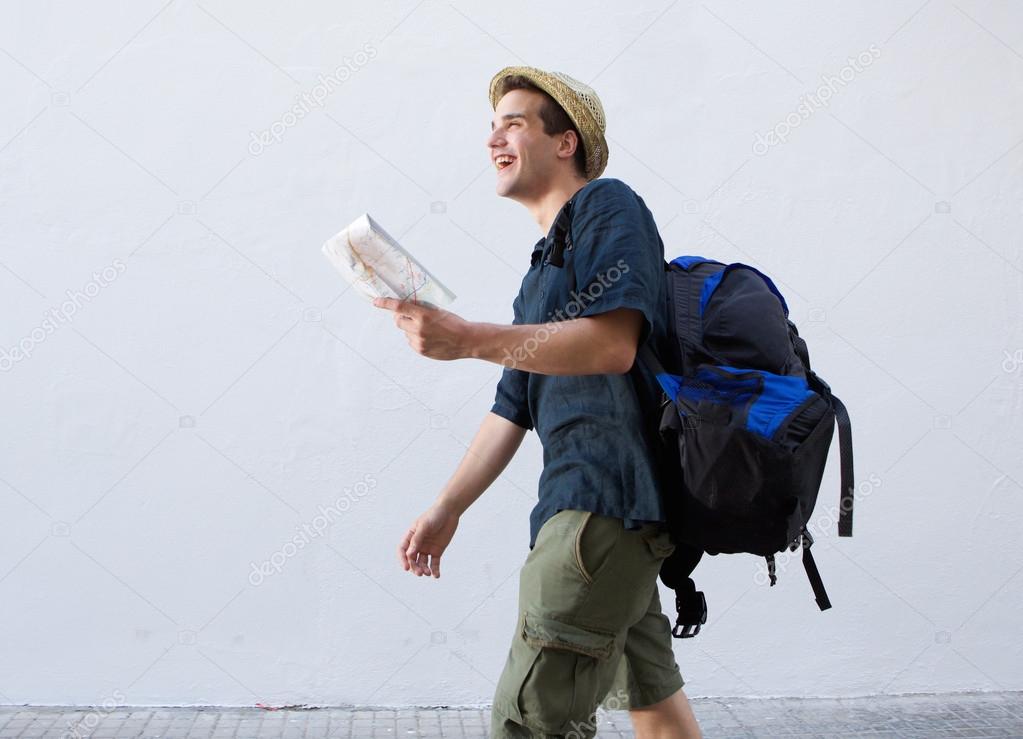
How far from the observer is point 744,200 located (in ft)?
14.3

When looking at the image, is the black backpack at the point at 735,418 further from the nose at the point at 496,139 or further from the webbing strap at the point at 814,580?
the nose at the point at 496,139

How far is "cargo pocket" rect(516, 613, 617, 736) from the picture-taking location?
86.4 inches

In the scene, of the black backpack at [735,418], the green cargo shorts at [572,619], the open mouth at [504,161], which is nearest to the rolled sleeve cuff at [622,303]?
the black backpack at [735,418]

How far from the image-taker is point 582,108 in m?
2.52

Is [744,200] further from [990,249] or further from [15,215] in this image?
[15,215]

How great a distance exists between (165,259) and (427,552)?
193 cm

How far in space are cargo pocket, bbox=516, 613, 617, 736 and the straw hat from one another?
98 cm

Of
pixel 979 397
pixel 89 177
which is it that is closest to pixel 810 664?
pixel 979 397

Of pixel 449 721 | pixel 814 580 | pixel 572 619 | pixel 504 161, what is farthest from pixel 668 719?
pixel 449 721

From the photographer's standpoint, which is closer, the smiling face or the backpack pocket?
the backpack pocket

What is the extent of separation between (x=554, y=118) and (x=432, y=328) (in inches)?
29.9

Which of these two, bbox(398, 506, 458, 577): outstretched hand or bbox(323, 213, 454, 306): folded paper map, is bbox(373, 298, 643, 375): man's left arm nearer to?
bbox(323, 213, 454, 306): folded paper map

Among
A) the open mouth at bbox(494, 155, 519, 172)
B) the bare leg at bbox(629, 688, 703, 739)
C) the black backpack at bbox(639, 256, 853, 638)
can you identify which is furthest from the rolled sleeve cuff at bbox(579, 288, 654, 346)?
the bare leg at bbox(629, 688, 703, 739)

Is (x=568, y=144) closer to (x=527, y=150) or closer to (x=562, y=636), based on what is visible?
(x=527, y=150)
